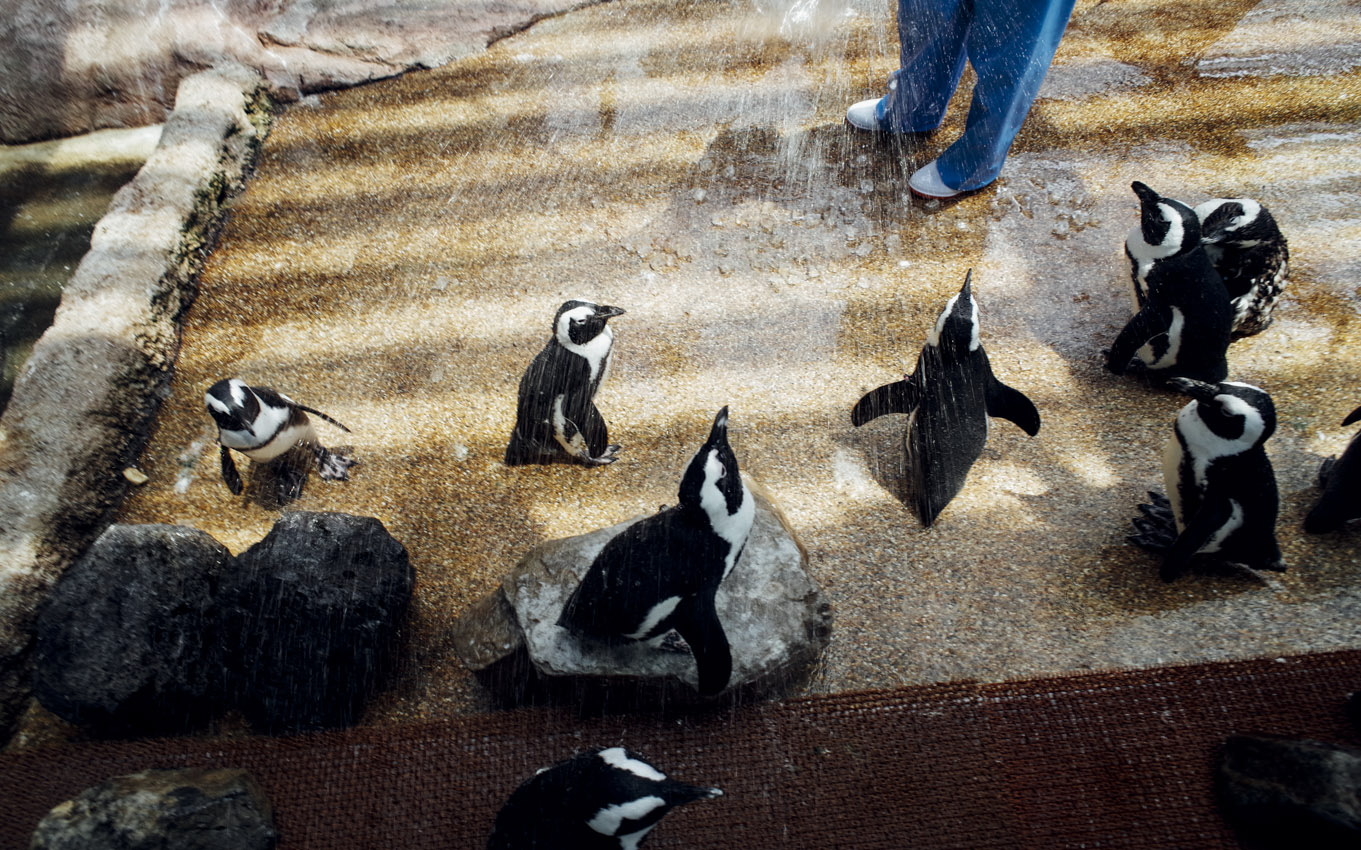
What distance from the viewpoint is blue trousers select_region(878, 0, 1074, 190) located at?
3.09 metres

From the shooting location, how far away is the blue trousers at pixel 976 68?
309 centimetres

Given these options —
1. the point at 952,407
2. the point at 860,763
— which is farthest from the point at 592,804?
the point at 952,407

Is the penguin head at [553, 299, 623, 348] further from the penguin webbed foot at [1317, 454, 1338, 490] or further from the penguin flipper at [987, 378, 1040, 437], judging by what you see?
the penguin webbed foot at [1317, 454, 1338, 490]

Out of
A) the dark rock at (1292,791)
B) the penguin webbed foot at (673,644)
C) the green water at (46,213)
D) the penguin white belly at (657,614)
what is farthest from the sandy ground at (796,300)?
the green water at (46,213)

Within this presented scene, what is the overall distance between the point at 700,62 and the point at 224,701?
3808 millimetres

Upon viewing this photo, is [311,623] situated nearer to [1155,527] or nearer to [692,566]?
[692,566]

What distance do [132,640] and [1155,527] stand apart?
9.86 feet

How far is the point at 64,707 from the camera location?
208 centimetres

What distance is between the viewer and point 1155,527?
2.33 m

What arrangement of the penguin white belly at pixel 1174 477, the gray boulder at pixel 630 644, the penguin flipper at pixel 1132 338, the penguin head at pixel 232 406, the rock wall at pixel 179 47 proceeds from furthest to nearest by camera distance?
the rock wall at pixel 179 47, the penguin flipper at pixel 1132 338, the penguin head at pixel 232 406, the penguin white belly at pixel 1174 477, the gray boulder at pixel 630 644

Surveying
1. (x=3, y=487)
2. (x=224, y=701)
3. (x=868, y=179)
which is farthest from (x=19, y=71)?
(x=868, y=179)

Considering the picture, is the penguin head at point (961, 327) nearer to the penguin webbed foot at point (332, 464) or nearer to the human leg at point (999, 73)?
the human leg at point (999, 73)

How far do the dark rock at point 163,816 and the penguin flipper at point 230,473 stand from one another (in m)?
1.07

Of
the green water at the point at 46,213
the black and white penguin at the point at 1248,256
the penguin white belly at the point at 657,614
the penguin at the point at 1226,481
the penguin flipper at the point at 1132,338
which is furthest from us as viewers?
the green water at the point at 46,213
